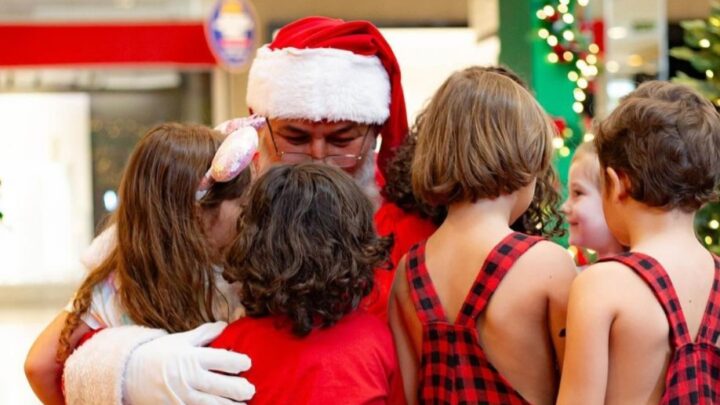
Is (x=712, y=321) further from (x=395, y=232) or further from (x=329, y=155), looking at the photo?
(x=329, y=155)

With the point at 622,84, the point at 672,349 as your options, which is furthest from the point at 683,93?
the point at 622,84

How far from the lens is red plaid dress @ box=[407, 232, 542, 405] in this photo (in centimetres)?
187

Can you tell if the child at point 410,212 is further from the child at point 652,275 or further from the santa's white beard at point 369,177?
the child at point 652,275

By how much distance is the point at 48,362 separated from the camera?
213 centimetres

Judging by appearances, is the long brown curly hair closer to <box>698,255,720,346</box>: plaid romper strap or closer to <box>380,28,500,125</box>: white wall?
<box>698,255,720,346</box>: plaid romper strap

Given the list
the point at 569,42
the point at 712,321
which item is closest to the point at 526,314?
the point at 712,321

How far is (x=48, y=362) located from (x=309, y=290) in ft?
1.96

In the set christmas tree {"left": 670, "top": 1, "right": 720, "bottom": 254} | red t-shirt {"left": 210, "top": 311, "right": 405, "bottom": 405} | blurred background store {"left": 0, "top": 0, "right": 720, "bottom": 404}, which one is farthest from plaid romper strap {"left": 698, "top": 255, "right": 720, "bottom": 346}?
blurred background store {"left": 0, "top": 0, "right": 720, "bottom": 404}

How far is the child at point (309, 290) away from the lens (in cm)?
186

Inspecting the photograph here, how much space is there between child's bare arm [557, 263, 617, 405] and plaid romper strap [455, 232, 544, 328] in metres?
Result: 0.12

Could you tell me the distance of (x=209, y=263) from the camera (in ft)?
6.89

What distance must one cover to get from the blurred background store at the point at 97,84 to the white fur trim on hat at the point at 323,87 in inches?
272

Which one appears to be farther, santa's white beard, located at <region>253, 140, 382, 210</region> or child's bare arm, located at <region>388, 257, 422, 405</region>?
santa's white beard, located at <region>253, 140, 382, 210</region>

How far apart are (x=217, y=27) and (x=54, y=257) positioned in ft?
9.07
